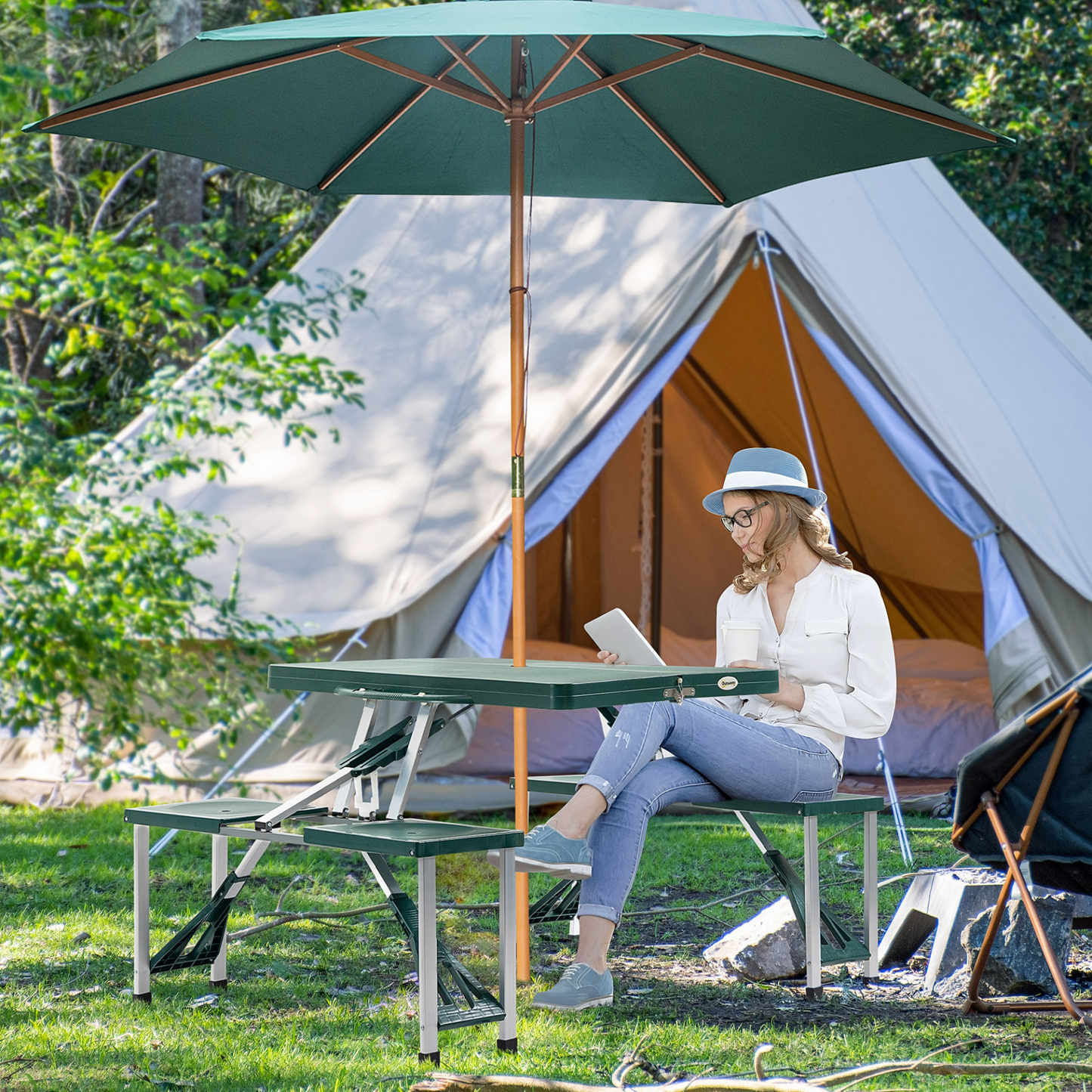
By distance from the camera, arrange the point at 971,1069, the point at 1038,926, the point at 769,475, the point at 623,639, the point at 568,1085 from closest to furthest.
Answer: the point at 568,1085, the point at 971,1069, the point at 1038,926, the point at 623,639, the point at 769,475

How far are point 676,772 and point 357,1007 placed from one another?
0.66 m

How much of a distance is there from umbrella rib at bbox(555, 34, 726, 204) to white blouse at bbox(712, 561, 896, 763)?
2.80 ft

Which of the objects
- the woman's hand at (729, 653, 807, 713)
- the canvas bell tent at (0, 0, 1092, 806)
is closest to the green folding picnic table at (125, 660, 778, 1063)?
the woman's hand at (729, 653, 807, 713)

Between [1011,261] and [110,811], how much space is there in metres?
3.78

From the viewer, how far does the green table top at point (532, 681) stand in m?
1.83

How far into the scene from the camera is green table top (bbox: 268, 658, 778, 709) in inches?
72.0

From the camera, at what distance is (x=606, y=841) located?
2209mm

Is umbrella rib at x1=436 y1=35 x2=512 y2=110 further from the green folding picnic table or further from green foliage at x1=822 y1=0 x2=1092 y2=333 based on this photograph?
green foliage at x1=822 y1=0 x2=1092 y2=333

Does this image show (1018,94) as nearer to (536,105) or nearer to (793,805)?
(536,105)

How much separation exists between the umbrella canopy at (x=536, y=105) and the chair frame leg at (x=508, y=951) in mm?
1167

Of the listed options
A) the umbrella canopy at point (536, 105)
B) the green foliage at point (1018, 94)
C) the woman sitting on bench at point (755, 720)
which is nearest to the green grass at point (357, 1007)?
the woman sitting on bench at point (755, 720)

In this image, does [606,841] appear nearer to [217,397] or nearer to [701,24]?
[701,24]

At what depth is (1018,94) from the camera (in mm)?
8023

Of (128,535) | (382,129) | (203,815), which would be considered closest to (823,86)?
(382,129)
